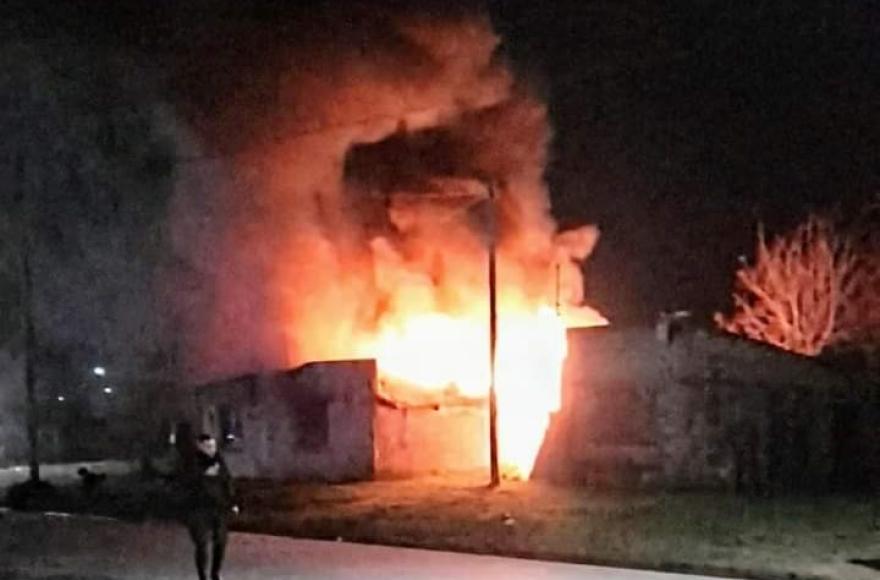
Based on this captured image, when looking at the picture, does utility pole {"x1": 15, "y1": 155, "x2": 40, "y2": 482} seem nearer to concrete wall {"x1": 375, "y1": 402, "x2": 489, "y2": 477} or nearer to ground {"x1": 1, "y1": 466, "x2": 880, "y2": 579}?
ground {"x1": 1, "y1": 466, "x2": 880, "y2": 579}

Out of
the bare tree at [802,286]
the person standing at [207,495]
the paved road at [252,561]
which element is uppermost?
the bare tree at [802,286]

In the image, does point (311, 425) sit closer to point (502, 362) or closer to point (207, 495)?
point (502, 362)

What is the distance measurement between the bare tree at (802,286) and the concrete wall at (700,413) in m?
20.5

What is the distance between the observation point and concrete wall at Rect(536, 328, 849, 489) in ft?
98.8

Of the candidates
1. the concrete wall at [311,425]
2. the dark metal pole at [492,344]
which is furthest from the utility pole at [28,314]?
the dark metal pole at [492,344]

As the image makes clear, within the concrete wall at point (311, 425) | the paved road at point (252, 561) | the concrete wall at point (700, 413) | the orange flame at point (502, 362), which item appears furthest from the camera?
the orange flame at point (502, 362)

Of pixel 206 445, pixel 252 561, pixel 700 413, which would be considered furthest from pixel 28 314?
pixel 206 445

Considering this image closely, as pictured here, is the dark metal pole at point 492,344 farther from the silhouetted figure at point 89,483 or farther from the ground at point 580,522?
the silhouetted figure at point 89,483

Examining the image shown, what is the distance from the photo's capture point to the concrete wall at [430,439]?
1442 inches

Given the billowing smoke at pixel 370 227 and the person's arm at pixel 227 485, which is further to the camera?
the billowing smoke at pixel 370 227

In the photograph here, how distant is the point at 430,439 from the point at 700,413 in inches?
345

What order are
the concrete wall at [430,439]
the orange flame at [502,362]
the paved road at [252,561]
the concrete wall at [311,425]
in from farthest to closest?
the orange flame at [502,362], the concrete wall at [430,439], the concrete wall at [311,425], the paved road at [252,561]

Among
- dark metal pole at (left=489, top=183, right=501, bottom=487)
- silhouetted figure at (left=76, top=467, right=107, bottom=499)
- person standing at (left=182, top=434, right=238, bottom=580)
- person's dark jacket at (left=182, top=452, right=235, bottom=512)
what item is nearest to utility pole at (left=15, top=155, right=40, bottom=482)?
silhouetted figure at (left=76, top=467, right=107, bottom=499)

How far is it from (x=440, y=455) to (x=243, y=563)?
2008 cm
